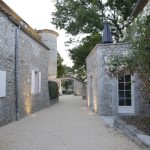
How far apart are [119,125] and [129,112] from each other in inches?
174

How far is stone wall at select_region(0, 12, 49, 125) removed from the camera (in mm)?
11945

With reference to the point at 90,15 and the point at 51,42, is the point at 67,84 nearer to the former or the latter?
the point at 51,42

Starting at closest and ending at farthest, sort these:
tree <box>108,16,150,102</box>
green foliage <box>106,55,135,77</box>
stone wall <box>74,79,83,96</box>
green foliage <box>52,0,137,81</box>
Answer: tree <box>108,16,150,102</box>, green foliage <box>106,55,135,77</box>, green foliage <box>52,0,137,81</box>, stone wall <box>74,79,83,96</box>

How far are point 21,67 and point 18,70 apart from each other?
70 centimetres

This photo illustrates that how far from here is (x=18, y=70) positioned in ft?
45.8

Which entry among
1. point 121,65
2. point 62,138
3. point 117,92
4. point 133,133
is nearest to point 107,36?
point 117,92

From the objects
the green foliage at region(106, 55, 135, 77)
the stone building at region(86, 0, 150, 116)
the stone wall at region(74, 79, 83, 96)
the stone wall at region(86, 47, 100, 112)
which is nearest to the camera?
the green foliage at region(106, 55, 135, 77)

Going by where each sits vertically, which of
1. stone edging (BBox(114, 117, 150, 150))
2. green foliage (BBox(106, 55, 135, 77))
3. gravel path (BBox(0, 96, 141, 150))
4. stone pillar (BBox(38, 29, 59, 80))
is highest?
stone pillar (BBox(38, 29, 59, 80))

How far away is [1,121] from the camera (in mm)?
11383

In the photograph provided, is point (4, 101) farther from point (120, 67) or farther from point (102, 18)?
point (102, 18)

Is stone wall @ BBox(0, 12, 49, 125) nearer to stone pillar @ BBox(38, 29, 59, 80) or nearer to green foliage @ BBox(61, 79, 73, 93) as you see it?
stone pillar @ BBox(38, 29, 59, 80)

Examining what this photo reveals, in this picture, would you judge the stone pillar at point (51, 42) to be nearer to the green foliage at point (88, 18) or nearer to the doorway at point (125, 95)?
the green foliage at point (88, 18)

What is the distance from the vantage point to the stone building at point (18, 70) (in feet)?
39.1

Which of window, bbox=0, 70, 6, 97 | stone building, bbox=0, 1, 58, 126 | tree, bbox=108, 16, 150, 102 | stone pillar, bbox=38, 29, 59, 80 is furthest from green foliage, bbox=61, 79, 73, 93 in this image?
tree, bbox=108, 16, 150, 102
